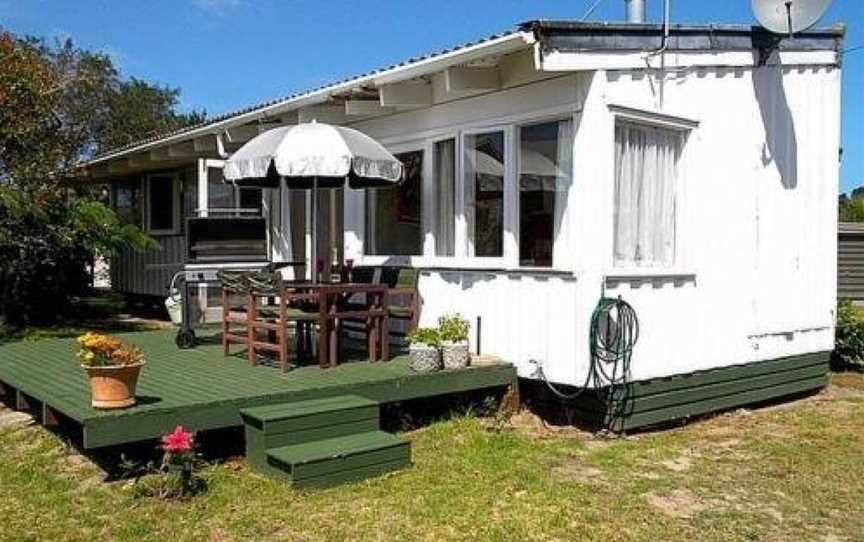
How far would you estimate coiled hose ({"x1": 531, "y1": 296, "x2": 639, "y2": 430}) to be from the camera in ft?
19.5

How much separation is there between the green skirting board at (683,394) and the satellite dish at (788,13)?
2829 millimetres

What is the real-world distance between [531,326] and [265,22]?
16.5 meters

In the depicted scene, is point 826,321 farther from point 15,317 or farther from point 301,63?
point 301,63

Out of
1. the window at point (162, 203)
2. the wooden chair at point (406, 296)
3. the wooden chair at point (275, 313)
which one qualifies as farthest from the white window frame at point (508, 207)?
the window at point (162, 203)

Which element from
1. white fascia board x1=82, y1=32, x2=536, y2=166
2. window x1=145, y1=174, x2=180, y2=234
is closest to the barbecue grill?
white fascia board x1=82, y1=32, x2=536, y2=166

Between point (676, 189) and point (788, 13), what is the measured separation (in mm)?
1726

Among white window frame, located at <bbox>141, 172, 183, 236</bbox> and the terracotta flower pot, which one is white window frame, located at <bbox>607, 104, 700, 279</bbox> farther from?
white window frame, located at <bbox>141, 172, 183, 236</bbox>

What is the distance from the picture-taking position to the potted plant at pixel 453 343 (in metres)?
6.19

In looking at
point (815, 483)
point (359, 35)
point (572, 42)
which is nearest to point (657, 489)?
point (815, 483)

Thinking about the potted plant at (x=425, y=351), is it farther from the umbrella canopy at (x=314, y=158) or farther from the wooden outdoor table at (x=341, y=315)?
the umbrella canopy at (x=314, y=158)

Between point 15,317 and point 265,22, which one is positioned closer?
point 15,317

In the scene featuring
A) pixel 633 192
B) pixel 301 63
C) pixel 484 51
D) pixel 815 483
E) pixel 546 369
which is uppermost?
pixel 301 63

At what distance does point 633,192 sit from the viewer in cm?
629

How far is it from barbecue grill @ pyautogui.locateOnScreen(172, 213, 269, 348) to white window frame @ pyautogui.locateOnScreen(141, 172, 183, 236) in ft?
18.2
